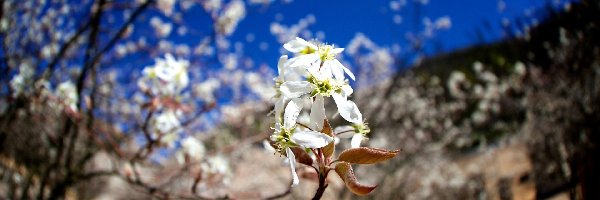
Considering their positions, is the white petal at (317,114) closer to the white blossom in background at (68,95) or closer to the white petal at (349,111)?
the white petal at (349,111)

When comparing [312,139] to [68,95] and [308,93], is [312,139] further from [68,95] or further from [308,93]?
[68,95]

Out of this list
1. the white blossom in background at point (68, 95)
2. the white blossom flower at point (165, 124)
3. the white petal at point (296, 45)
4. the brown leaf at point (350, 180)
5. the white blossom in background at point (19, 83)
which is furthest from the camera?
the white blossom in background at point (19, 83)

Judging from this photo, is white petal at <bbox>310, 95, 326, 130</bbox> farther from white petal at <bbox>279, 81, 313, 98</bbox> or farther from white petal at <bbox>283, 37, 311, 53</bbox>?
white petal at <bbox>283, 37, 311, 53</bbox>

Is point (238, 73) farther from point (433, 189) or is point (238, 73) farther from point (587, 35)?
point (587, 35)

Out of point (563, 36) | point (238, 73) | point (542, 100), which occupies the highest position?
point (238, 73)

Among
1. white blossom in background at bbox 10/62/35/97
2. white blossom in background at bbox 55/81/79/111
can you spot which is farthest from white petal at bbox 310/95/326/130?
white blossom in background at bbox 10/62/35/97

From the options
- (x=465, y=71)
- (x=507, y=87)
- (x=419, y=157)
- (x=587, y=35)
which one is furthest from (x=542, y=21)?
(x=465, y=71)

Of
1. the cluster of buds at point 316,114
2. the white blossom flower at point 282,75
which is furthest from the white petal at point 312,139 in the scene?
the white blossom flower at point 282,75
